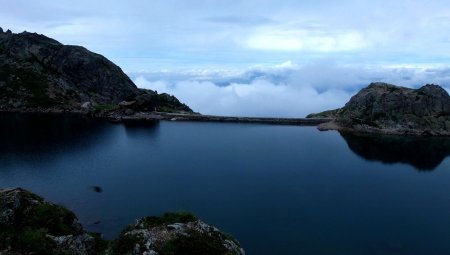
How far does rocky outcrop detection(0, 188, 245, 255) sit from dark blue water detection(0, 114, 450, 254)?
25.5 m

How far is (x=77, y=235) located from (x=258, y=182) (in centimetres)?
6798

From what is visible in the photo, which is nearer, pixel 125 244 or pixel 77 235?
pixel 125 244

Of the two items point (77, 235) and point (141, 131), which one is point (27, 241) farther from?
point (141, 131)

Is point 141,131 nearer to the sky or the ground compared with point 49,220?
nearer to the sky

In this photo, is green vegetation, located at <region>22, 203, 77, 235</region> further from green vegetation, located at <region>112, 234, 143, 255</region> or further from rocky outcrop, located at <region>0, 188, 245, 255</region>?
green vegetation, located at <region>112, 234, 143, 255</region>

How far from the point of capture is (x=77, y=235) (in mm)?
48469

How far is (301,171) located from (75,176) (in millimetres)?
63788

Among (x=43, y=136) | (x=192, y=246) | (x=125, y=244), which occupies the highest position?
(x=43, y=136)

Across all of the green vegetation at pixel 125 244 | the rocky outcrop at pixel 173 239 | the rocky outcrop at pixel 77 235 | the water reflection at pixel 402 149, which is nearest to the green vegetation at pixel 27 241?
the rocky outcrop at pixel 77 235

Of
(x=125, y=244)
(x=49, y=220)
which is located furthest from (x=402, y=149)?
→ (x=49, y=220)

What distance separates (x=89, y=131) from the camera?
592ft

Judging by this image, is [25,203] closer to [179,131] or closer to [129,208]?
[129,208]

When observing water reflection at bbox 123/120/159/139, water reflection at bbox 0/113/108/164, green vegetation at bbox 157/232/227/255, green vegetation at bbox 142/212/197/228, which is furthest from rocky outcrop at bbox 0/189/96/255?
water reflection at bbox 123/120/159/139

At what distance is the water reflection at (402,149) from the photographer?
146625mm
